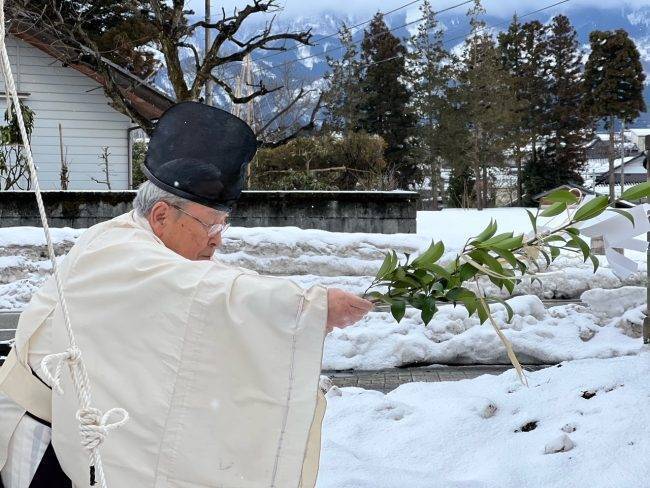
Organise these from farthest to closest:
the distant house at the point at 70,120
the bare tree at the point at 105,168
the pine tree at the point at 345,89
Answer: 1. the pine tree at the point at 345,89
2. the bare tree at the point at 105,168
3. the distant house at the point at 70,120

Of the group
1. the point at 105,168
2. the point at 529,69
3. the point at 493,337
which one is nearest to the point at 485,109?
the point at 529,69

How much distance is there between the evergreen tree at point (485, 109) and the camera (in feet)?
117

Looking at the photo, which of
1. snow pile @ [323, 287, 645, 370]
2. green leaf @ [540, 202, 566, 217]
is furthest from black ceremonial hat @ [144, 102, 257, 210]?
snow pile @ [323, 287, 645, 370]

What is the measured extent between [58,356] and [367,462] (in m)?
2.52

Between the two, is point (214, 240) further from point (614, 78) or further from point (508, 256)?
point (614, 78)

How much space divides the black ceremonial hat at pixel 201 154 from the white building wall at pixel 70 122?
704 inches

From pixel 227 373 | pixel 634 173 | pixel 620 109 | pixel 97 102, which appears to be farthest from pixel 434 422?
pixel 634 173

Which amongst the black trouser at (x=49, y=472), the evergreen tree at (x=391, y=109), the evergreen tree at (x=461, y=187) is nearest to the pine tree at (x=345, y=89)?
the evergreen tree at (x=391, y=109)

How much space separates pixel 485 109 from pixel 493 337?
99.7 feet

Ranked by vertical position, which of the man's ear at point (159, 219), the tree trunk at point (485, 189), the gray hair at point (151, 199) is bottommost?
the tree trunk at point (485, 189)

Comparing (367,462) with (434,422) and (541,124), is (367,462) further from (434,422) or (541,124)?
(541,124)

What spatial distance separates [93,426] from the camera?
5.29 feet

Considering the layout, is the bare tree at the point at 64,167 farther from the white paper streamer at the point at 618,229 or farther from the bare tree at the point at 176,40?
the white paper streamer at the point at 618,229

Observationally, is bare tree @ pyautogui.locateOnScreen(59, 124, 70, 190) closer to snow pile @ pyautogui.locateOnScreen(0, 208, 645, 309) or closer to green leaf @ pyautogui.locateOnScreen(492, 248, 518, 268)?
snow pile @ pyautogui.locateOnScreen(0, 208, 645, 309)
